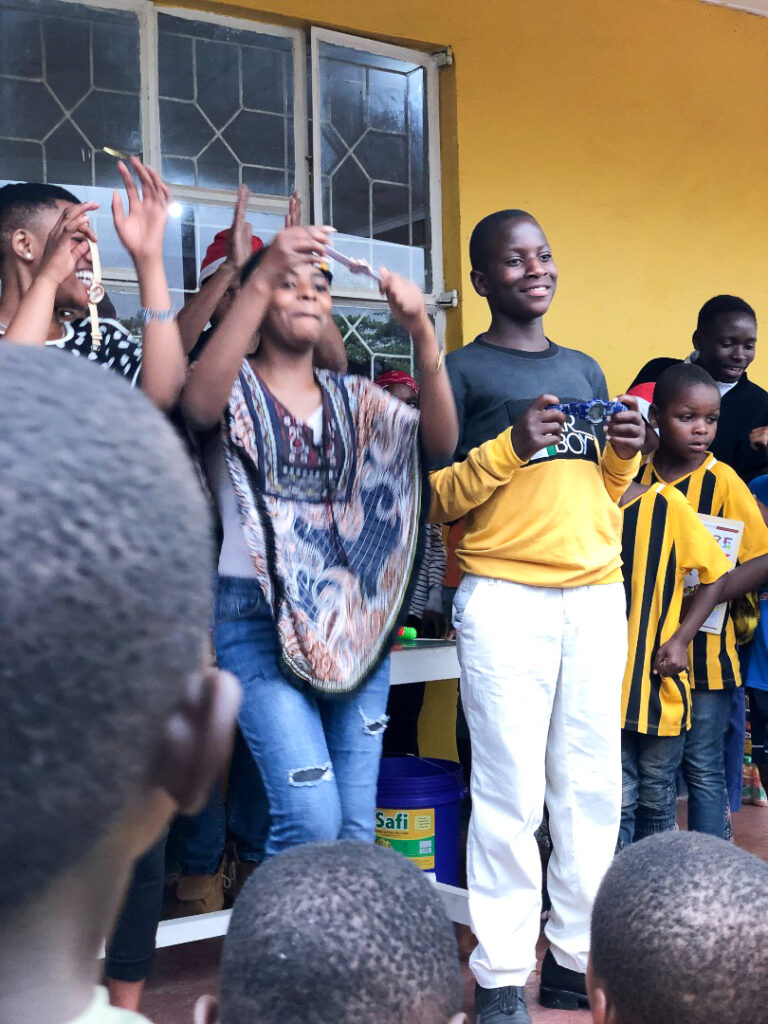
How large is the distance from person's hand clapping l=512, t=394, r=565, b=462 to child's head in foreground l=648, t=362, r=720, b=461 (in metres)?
0.92

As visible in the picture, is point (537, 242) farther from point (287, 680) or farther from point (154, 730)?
point (154, 730)

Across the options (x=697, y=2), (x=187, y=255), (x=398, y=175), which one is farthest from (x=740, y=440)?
(x=697, y=2)

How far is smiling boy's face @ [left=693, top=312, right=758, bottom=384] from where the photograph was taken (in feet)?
14.4

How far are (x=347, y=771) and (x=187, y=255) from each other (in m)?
2.68

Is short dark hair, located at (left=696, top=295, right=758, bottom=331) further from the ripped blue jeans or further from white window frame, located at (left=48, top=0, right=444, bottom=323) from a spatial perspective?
the ripped blue jeans

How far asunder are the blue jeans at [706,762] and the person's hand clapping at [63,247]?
2.20 meters

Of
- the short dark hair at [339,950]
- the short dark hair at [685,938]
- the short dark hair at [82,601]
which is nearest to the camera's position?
the short dark hair at [82,601]

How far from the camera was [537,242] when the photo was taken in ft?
10.3

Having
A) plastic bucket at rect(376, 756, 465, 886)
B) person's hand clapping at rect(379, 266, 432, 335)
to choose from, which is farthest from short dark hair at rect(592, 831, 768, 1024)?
plastic bucket at rect(376, 756, 465, 886)

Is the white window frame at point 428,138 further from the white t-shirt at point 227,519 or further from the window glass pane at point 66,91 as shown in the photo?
the white t-shirt at point 227,519

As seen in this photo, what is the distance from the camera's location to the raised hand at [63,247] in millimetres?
2432

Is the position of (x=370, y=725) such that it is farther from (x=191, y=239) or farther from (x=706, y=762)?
(x=191, y=239)

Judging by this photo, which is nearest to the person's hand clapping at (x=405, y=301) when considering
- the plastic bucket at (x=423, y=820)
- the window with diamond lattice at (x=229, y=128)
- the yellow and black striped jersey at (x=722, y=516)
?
the yellow and black striped jersey at (x=722, y=516)

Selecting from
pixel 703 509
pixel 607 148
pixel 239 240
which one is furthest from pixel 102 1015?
pixel 607 148
